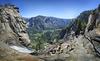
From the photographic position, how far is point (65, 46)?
4377 inches

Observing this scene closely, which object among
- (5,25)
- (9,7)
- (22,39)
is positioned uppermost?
(9,7)

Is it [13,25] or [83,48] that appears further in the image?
[13,25]

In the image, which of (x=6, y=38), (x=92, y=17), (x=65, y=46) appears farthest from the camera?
(x=6, y=38)

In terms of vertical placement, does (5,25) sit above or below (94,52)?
above

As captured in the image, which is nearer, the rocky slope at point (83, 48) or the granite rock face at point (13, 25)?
the rocky slope at point (83, 48)

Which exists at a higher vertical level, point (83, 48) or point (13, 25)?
point (13, 25)

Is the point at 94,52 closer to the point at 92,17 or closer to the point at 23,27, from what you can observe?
the point at 92,17

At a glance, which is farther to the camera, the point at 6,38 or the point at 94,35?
the point at 6,38

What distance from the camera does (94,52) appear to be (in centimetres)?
9306

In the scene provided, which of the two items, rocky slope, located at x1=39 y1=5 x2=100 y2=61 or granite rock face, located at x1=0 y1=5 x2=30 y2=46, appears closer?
rocky slope, located at x1=39 y1=5 x2=100 y2=61

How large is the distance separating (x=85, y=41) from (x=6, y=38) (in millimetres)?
60547

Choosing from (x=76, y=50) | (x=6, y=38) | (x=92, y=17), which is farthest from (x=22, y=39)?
(x=76, y=50)

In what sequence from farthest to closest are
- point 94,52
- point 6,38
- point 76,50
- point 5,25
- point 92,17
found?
point 5,25 < point 6,38 < point 92,17 < point 76,50 < point 94,52

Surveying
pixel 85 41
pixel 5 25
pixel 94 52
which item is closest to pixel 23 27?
pixel 5 25
